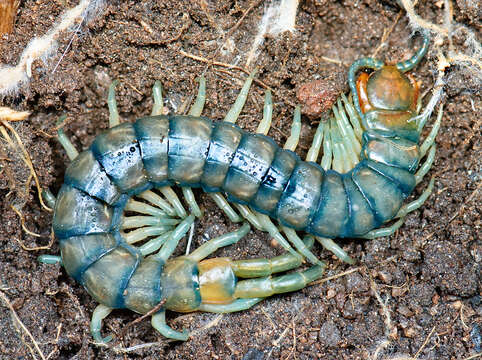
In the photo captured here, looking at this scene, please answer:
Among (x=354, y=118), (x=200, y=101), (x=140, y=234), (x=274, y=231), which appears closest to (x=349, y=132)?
(x=354, y=118)

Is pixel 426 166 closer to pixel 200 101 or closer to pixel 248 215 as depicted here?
pixel 248 215

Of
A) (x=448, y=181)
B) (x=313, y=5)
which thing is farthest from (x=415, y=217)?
(x=313, y=5)

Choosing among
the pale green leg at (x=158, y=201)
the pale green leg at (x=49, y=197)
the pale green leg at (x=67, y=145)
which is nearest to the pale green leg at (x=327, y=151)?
the pale green leg at (x=158, y=201)

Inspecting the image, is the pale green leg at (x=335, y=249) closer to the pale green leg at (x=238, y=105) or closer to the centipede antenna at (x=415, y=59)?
the pale green leg at (x=238, y=105)

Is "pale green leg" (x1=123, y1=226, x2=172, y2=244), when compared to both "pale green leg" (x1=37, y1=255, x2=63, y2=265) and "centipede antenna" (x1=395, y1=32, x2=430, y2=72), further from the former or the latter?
"centipede antenna" (x1=395, y1=32, x2=430, y2=72)

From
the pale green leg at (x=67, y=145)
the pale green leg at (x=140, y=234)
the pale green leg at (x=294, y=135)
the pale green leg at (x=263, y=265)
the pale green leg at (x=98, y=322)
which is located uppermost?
the pale green leg at (x=294, y=135)
